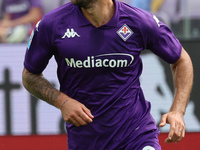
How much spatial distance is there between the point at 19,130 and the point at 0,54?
3.39 feet

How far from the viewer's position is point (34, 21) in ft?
22.9

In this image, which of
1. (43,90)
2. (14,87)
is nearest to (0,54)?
(14,87)

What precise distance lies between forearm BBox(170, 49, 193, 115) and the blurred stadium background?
2924 mm

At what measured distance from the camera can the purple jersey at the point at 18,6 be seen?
23.4 feet

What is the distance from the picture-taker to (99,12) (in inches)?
143

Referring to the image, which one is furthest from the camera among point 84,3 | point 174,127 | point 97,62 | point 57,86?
point 57,86

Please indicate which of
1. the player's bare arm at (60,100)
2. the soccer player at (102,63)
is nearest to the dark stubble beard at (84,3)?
the soccer player at (102,63)

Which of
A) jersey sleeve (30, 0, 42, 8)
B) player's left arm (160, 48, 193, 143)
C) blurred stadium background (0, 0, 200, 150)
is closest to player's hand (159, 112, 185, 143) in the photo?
player's left arm (160, 48, 193, 143)

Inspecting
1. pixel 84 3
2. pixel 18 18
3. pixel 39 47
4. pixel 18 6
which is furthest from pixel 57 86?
pixel 84 3

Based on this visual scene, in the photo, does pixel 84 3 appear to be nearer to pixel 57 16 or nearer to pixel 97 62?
pixel 57 16

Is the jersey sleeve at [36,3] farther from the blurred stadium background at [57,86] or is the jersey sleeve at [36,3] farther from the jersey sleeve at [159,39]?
the jersey sleeve at [159,39]

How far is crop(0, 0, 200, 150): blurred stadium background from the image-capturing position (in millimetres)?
6812

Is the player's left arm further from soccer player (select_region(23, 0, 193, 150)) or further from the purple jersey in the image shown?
the purple jersey

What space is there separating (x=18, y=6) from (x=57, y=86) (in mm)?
1326
